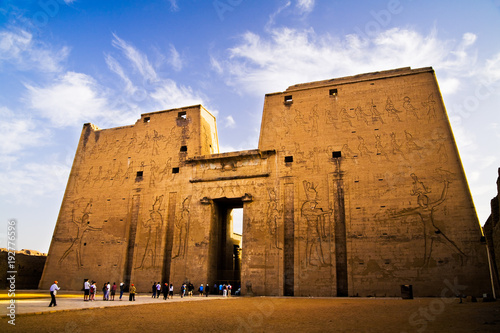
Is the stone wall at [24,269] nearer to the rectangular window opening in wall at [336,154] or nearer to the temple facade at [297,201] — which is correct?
the temple facade at [297,201]

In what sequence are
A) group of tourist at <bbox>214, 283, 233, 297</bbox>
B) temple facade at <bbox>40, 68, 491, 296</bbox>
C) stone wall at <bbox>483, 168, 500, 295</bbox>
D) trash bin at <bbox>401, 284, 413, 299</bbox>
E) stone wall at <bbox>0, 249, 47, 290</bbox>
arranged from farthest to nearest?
stone wall at <bbox>0, 249, 47, 290</bbox> → group of tourist at <bbox>214, 283, 233, 297</bbox> → temple facade at <bbox>40, 68, 491, 296</bbox> → trash bin at <bbox>401, 284, 413, 299</bbox> → stone wall at <bbox>483, 168, 500, 295</bbox>

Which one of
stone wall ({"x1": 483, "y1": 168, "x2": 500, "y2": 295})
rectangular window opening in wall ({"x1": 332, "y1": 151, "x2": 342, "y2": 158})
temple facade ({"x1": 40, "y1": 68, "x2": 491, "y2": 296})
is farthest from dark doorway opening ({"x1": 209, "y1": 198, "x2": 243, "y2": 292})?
stone wall ({"x1": 483, "y1": 168, "x2": 500, "y2": 295})

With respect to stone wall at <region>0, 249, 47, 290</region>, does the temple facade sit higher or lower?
higher

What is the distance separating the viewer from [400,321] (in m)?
6.63

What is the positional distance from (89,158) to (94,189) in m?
2.28

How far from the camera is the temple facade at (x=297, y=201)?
47.4 ft

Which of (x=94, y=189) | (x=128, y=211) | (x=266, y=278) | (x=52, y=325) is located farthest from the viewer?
(x=94, y=189)

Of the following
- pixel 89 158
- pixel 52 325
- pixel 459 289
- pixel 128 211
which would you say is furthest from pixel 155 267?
pixel 459 289

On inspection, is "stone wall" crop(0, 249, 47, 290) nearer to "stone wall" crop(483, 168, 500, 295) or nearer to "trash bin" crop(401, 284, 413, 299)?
"trash bin" crop(401, 284, 413, 299)

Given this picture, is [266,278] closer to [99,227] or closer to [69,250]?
[99,227]

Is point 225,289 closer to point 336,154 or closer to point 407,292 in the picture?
point 407,292

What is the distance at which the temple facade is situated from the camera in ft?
47.4

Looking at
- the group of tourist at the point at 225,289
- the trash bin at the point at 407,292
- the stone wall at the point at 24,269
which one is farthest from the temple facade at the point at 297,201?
the stone wall at the point at 24,269

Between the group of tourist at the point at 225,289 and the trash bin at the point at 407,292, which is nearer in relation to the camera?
the trash bin at the point at 407,292
